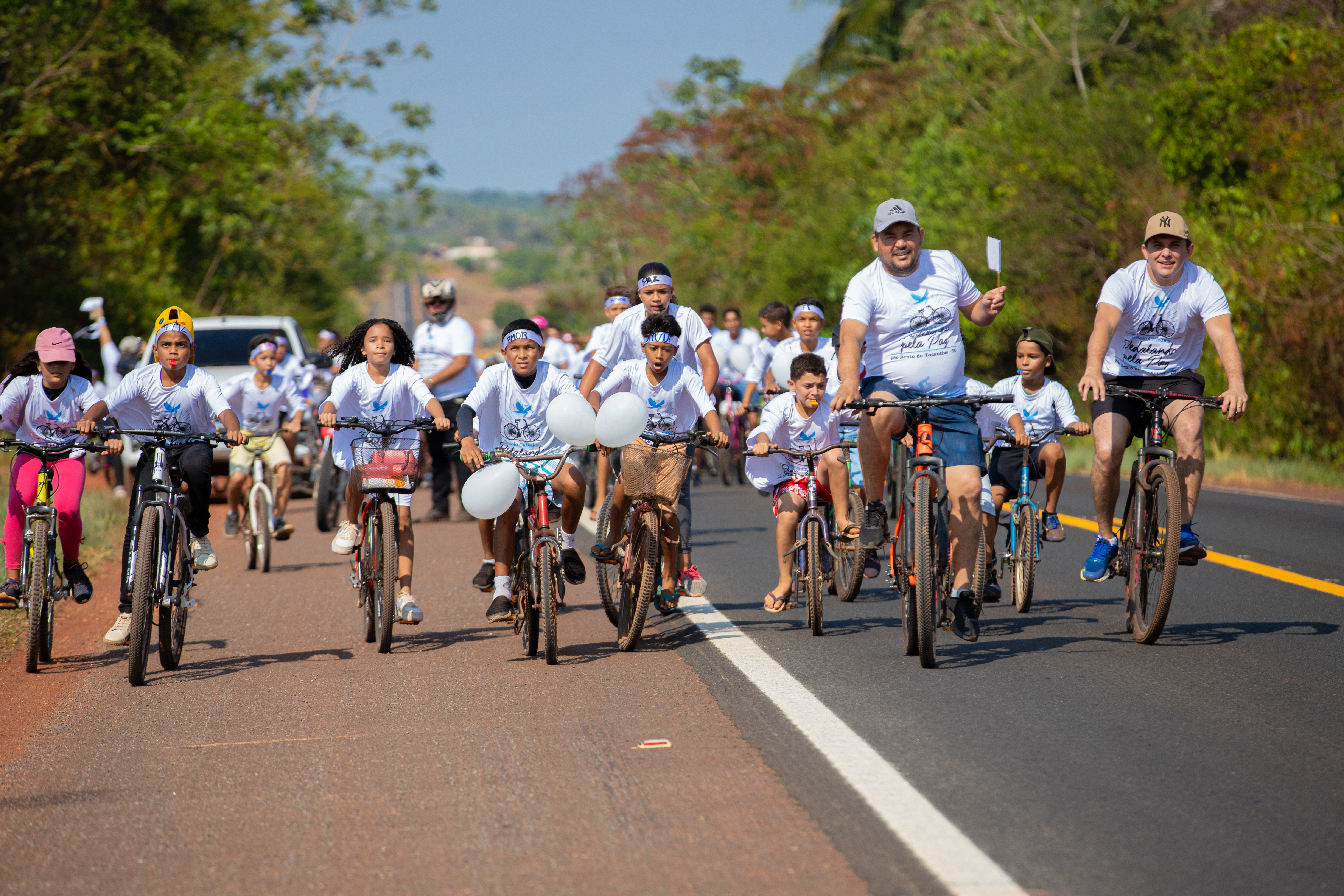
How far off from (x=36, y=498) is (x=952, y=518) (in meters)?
4.85

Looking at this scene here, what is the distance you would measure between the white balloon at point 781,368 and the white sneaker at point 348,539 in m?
4.58

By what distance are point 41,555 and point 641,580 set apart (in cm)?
310

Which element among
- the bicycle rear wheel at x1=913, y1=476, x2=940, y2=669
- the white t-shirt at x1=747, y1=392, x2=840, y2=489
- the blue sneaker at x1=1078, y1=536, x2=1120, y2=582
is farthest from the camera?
the white t-shirt at x1=747, y1=392, x2=840, y2=489

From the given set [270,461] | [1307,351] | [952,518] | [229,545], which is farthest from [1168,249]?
[1307,351]

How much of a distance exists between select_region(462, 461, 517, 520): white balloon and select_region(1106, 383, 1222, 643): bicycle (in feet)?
10.4

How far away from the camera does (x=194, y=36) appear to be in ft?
94.9

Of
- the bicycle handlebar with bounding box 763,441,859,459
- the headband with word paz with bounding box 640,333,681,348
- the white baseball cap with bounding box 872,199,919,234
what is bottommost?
the bicycle handlebar with bounding box 763,441,859,459

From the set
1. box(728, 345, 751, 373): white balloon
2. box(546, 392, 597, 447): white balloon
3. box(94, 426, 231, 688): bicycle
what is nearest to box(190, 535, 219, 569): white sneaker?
box(94, 426, 231, 688): bicycle

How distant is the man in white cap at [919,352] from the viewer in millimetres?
7543

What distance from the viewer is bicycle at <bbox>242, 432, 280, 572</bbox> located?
1225cm

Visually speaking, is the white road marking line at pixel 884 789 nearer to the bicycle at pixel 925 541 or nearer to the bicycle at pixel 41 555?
the bicycle at pixel 925 541

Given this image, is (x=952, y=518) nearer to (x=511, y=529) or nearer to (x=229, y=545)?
(x=511, y=529)

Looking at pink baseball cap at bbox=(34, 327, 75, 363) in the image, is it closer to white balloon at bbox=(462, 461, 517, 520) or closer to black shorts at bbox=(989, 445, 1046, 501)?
white balloon at bbox=(462, 461, 517, 520)

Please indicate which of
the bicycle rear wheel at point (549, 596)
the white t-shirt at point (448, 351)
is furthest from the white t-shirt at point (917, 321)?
the white t-shirt at point (448, 351)
